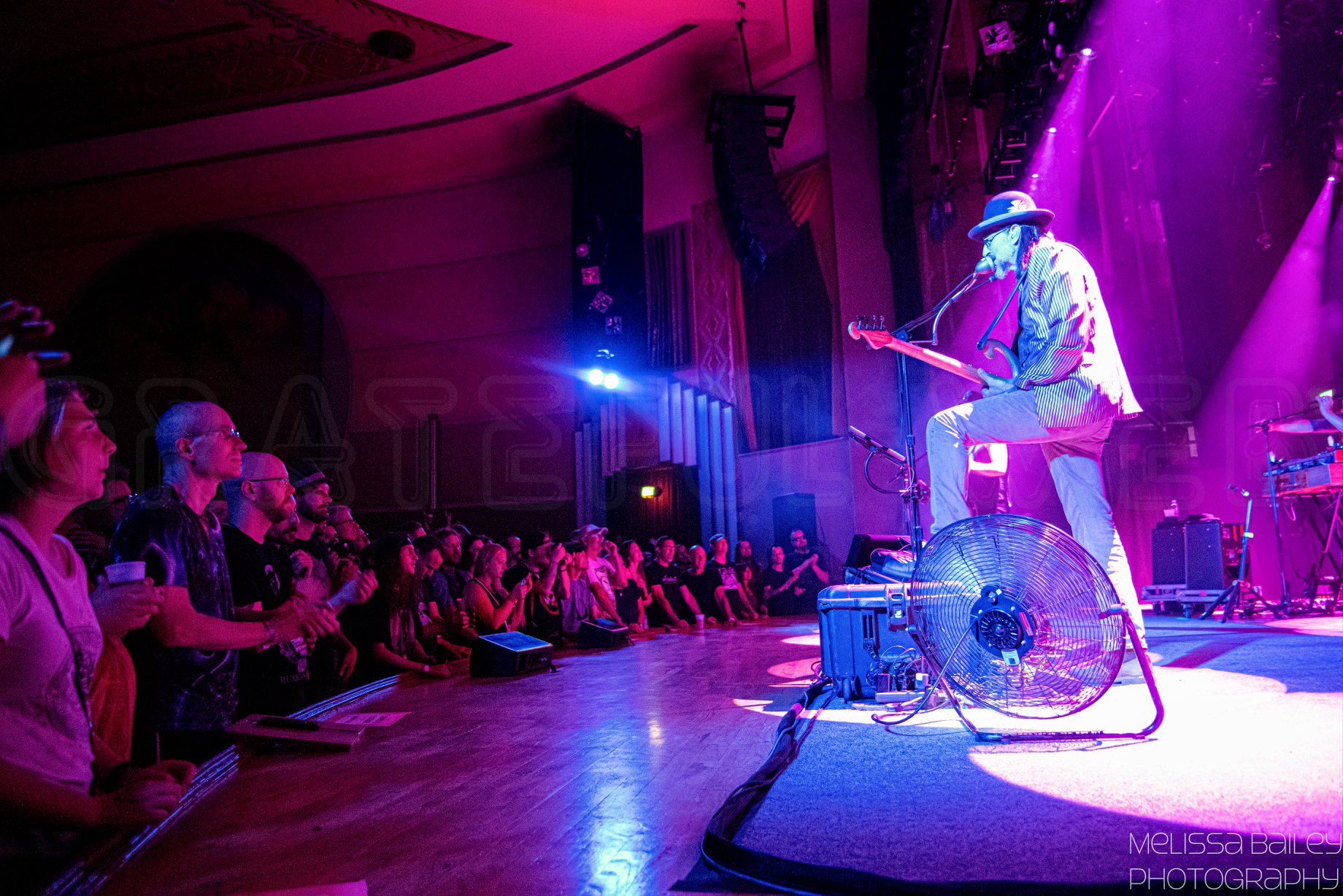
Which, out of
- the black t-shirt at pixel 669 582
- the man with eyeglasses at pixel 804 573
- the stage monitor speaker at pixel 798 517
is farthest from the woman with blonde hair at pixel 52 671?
the stage monitor speaker at pixel 798 517

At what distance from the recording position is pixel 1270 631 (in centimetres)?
493

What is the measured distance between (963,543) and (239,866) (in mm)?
2006

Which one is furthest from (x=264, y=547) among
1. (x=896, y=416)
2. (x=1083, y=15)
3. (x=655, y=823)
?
(x=896, y=416)

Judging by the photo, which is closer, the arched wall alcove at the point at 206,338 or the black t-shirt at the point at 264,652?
the black t-shirt at the point at 264,652

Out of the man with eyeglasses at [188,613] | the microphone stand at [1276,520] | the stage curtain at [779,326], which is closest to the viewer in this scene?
the man with eyeglasses at [188,613]

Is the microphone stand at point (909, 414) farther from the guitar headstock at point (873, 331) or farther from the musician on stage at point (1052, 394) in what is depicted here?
the musician on stage at point (1052, 394)

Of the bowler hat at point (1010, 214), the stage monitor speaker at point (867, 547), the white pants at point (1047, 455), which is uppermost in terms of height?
the bowler hat at point (1010, 214)

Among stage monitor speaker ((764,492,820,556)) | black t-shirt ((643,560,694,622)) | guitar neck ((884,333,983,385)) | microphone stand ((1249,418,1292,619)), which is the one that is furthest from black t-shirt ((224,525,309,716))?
stage monitor speaker ((764,492,820,556))

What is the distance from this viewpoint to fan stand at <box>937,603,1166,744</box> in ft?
6.96

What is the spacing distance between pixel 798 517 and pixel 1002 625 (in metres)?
9.02

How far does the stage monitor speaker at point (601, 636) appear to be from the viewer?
716cm

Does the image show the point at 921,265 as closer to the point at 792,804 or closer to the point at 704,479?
the point at 704,479

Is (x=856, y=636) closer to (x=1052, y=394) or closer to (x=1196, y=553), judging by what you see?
(x=1052, y=394)

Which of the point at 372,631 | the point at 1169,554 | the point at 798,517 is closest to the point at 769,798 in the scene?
the point at 372,631
